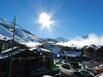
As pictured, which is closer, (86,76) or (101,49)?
(86,76)

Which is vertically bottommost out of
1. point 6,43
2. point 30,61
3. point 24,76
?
point 24,76

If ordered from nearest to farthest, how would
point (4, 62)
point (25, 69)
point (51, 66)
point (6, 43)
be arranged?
1. point (4, 62)
2. point (25, 69)
3. point (51, 66)
4. point (6, 43)

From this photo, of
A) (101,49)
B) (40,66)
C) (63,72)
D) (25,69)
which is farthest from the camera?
(101,49)

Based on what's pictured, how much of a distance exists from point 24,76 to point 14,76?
2102mm

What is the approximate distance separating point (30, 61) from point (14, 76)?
4663 mm

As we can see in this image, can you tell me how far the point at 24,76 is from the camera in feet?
139

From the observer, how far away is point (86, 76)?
3488cm

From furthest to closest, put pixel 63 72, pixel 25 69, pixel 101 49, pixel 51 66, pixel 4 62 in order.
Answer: pixel 101 49, pixel 51 66, pixel 25 69, pixel 4 62, pixel 63 72

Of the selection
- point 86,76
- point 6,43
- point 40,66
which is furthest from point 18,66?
point 6,43

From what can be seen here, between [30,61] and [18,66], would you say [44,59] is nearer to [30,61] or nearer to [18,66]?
[30,61]

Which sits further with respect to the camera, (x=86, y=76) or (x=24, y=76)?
(x=24, y=76)

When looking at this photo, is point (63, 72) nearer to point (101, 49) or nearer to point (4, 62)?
point (4, 62)

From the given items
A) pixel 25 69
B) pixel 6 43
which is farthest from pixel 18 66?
pixel 6 43

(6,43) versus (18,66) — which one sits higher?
(6,43)
